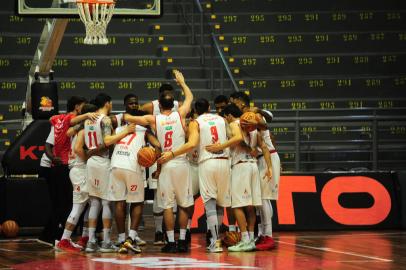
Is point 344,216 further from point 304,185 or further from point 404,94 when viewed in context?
point 404,94

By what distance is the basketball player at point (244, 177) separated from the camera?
41.6 ft

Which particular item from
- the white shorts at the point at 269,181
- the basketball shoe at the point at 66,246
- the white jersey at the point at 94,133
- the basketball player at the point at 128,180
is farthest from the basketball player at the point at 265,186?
the basketball shoe at the point at 66,246

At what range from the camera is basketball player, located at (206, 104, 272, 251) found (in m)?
12.7

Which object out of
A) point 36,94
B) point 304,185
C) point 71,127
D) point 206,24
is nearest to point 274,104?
point 206,24

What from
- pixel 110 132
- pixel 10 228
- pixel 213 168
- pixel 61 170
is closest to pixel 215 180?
pixel 213 168

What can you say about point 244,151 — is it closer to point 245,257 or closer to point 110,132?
point 245,257

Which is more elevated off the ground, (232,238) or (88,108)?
(88,108)

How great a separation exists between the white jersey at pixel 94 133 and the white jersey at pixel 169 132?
0.81 m

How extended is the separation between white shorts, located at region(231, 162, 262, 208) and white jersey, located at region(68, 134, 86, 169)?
6.80 feet

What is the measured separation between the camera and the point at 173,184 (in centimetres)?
1251

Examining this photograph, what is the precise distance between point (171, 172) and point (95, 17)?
2.83 meters

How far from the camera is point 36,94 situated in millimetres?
15828

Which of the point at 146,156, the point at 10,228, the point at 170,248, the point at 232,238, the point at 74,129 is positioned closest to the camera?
the point at 146,156

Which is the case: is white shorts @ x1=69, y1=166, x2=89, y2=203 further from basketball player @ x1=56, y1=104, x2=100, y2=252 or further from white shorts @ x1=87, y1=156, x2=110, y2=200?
white shorts @ x1=87, y1=156, x2=110, y2=200
